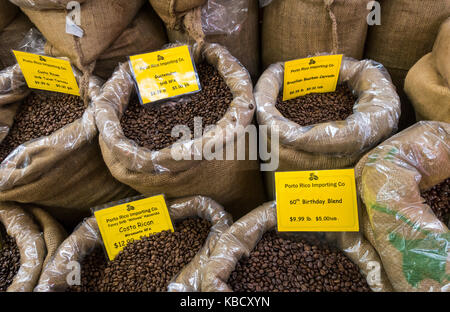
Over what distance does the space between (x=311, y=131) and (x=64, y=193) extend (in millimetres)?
911

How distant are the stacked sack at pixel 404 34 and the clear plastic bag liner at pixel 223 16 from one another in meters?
0.49

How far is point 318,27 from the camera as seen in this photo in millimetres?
1184

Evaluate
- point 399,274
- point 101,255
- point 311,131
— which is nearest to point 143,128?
point 101,255

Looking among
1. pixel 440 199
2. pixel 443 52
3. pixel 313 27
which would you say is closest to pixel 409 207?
pixel 440 199

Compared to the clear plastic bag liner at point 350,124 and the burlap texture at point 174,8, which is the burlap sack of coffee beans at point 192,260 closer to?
the clear plastic bag liner at point 350,124

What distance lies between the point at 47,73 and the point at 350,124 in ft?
3.59

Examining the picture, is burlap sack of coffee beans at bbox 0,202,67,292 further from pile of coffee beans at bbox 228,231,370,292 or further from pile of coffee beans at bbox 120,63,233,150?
pile of coffee beans at bbox 228,231,370,292

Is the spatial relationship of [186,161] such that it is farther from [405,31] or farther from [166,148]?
[405,31]

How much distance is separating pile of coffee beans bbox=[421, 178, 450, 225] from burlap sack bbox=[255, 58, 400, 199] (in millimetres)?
195

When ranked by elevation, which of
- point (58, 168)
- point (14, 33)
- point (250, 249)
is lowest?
point (250, 249)

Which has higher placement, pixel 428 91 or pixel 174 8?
pixel 174 8

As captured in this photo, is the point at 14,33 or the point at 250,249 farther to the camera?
the point at 14,33

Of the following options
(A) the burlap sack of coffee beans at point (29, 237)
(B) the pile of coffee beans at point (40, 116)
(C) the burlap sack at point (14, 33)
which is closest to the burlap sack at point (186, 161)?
(B) the pile of coffee beans at point (40, 116)

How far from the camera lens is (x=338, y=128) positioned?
95 centimetres
